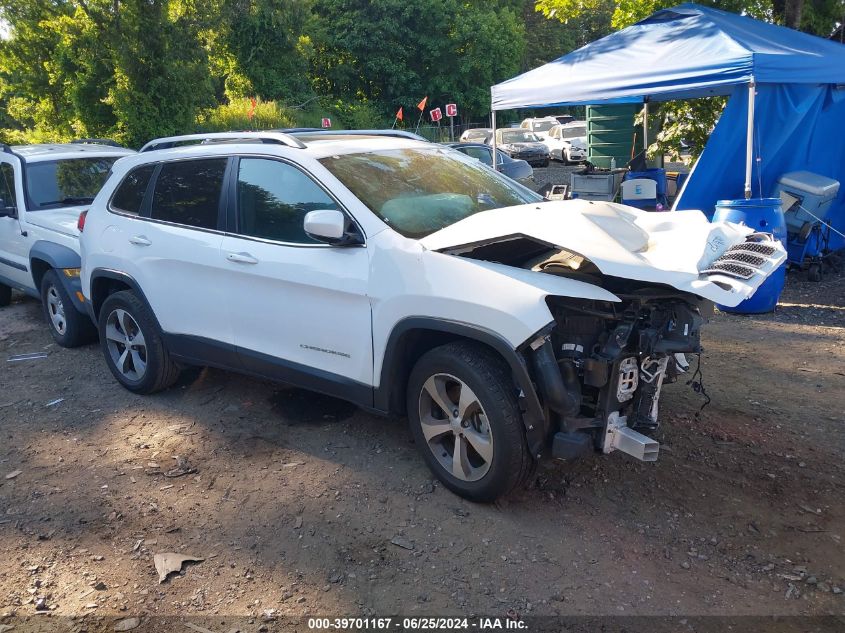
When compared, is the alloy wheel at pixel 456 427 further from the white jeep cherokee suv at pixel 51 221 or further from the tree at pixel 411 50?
the tree at pixel 411 50

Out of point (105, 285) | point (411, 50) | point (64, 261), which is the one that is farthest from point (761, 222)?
point (411, 50)

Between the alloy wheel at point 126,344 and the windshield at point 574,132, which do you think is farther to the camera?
the windshield at point 574,132

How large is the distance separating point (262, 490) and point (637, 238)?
240 centimetres

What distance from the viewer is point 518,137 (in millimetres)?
27516

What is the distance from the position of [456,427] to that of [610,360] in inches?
32.7

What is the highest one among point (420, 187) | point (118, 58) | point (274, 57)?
point (274, 57)

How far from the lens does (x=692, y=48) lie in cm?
820

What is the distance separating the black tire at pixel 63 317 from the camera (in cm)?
657

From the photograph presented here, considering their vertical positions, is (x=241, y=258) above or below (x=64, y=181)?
below

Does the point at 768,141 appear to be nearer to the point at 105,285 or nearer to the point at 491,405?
the point at 491,405

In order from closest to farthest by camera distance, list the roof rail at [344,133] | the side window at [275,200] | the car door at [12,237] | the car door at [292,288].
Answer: the car door at [292,288] → the side window at [275,200] → the roof rail at [344,133] → the car door at [12,237]

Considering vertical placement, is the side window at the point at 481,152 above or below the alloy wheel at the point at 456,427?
above

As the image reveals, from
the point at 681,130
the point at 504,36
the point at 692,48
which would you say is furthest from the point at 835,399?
the point at 504,36

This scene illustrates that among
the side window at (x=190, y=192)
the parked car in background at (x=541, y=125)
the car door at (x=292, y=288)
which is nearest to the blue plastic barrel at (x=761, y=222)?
the car door at (x=292, y=288)
